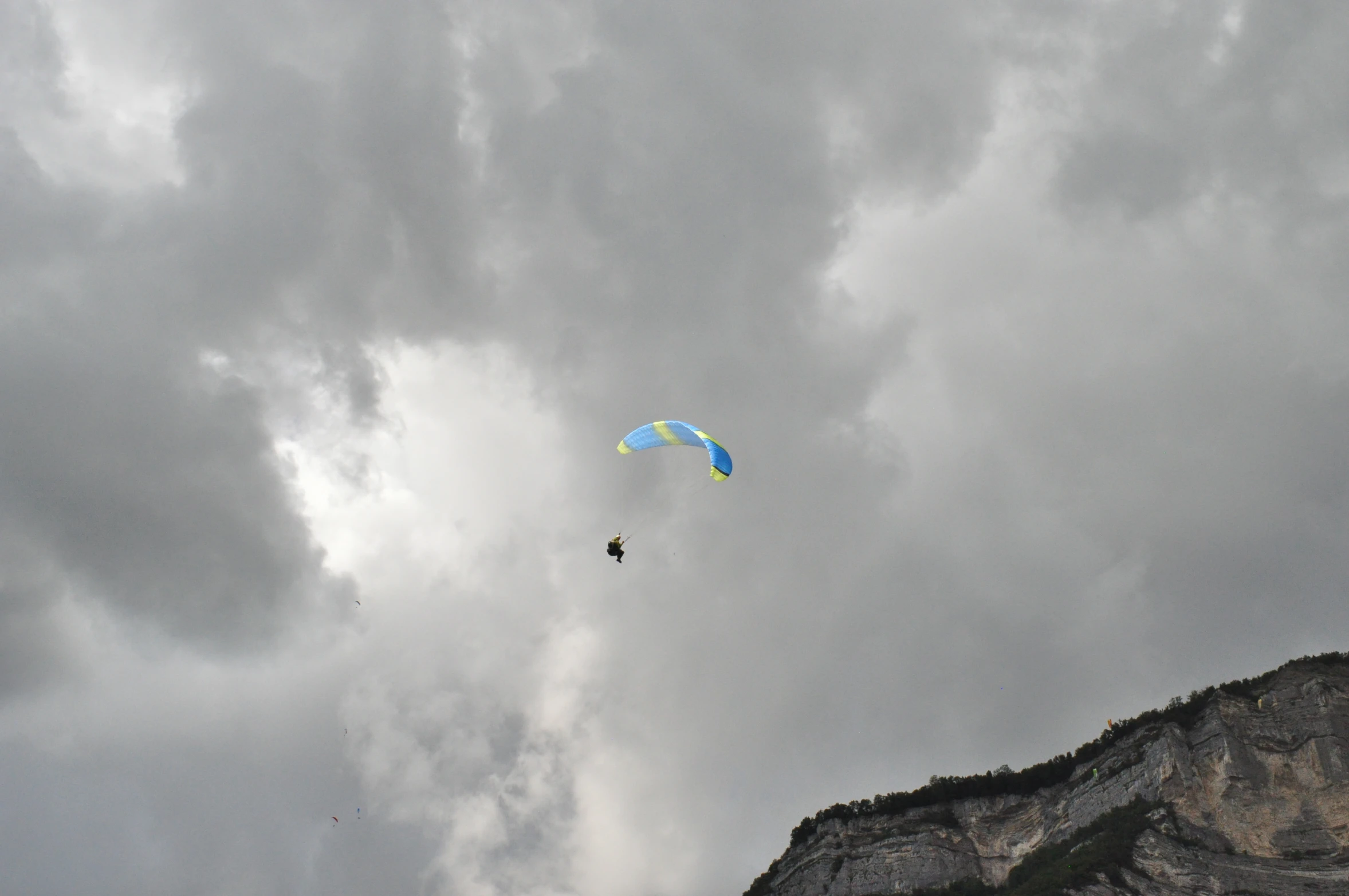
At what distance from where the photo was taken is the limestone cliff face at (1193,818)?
5666 centimetres

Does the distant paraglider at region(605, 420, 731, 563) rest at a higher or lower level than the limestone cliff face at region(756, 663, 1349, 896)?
higher

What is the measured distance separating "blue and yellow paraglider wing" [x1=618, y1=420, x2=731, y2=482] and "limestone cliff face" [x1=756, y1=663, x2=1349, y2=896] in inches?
1255

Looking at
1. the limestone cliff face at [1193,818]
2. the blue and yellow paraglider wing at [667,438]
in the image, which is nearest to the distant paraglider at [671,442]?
the blue and yellow paraglider wing at [667,438]

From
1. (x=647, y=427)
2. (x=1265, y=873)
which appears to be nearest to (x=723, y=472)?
(x=647, y=427)

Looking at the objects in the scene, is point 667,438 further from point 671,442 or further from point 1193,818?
point 1193,818

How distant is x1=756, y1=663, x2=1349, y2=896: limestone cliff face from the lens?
186ft

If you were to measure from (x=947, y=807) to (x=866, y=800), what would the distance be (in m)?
6.46

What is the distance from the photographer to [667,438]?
55.1 meters

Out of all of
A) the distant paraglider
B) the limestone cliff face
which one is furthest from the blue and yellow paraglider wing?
the limestone cliff face

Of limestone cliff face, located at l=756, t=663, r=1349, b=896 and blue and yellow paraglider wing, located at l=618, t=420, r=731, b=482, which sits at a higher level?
blue and yellow paraglider wing, located at l=618, t=420, r=731, b=482

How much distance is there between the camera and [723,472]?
51812 mm

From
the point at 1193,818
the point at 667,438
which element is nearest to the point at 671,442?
the point at 667,438

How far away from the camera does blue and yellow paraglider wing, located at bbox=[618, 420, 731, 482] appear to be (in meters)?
→ 52.7

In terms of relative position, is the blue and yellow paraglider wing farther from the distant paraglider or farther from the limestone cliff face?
the limestone cliff face
